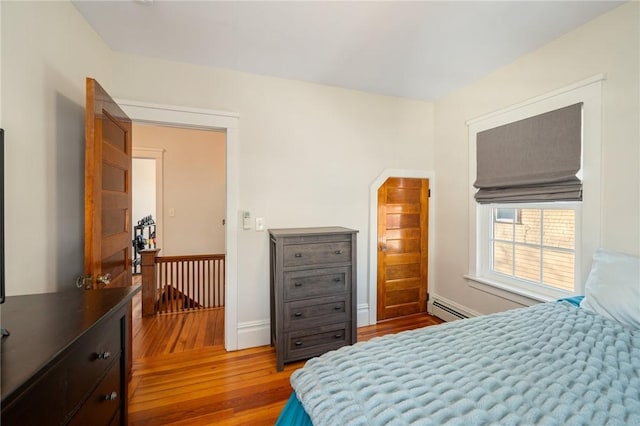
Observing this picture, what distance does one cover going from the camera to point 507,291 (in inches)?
96.9

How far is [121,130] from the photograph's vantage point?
6.66 ft

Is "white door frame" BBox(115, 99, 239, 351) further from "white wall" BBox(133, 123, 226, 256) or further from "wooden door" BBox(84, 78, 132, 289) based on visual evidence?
"white wall" BBox(133, 123, 226, 256)

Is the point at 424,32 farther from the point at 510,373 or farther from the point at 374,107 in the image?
the point at 510,373

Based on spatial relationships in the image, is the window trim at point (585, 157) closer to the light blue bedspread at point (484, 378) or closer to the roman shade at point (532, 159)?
the roman shade at point (532, 159)

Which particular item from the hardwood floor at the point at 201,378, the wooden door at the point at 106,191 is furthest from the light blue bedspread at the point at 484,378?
the wooden door at the point at 106,191

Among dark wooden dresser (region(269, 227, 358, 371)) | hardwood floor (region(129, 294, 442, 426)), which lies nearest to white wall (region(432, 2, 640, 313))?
hardwood floor (region(129, 294, 442, 426))

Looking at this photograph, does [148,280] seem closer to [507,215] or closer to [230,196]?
[230,196]

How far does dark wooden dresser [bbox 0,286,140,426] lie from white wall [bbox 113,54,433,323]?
1.43 metres

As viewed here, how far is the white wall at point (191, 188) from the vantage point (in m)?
4.32

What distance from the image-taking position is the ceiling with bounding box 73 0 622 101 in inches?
69.0

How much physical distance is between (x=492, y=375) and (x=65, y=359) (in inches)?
55.9

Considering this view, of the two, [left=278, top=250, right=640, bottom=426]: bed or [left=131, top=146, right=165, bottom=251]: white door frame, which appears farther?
[left=131, top=146, right=165, bottom=251]: white door frame

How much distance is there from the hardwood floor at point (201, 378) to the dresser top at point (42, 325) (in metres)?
1.08

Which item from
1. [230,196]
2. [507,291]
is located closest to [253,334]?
[230,196]
